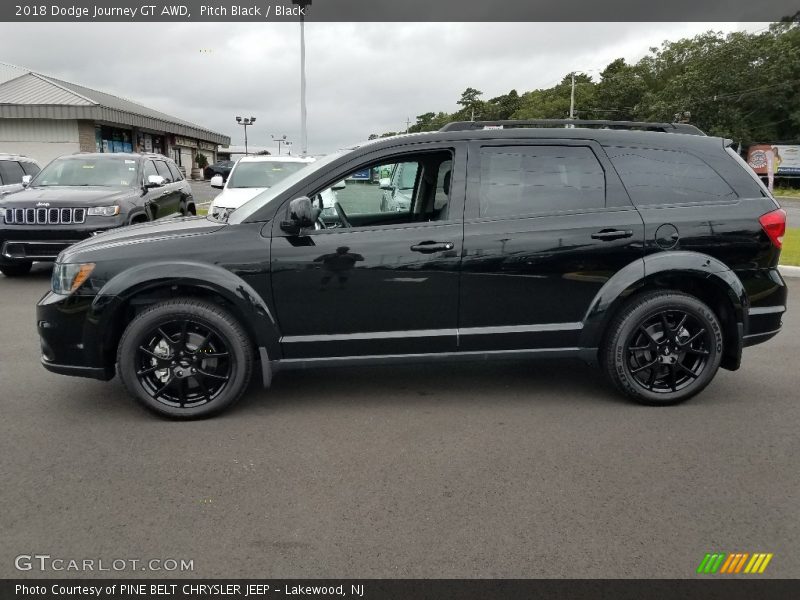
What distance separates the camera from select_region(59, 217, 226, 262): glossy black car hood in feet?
13.6

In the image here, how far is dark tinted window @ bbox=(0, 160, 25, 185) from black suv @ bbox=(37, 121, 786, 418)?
967 centimetres

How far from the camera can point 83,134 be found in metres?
36.7

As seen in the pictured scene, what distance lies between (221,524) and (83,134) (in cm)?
3893

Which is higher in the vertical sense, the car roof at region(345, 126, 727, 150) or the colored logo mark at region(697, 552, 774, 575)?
the car roof at region(345, 126, 727, 150)

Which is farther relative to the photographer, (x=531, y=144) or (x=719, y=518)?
(x=531, y=144)

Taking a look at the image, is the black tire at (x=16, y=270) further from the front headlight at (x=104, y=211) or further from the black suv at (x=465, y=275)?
the black suv at (x=465, y=275)

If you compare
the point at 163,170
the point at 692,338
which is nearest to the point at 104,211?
the point at 163,170

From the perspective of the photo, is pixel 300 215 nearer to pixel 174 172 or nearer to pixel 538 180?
pixel 538 180

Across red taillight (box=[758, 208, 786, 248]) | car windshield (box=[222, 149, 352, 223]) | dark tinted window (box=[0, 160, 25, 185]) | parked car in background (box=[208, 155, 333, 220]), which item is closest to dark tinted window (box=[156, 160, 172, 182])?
parked car in background (box=[208, 155, 333, 220])

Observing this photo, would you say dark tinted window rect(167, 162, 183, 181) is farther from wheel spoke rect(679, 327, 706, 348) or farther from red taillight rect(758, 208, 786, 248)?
red taillight rect(758, 208, 786, 248)

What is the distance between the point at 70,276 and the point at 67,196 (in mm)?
5491

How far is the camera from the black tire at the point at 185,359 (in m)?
4.05
